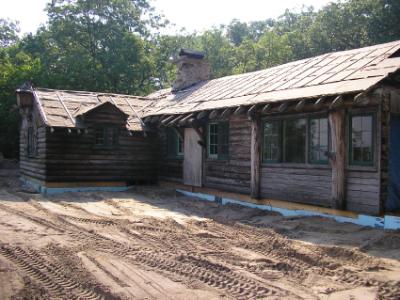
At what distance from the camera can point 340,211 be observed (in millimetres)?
9477

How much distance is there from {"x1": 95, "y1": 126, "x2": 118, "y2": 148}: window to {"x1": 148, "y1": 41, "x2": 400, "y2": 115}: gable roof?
1.89 m

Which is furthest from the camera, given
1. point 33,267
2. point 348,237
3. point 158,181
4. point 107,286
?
point 158,181

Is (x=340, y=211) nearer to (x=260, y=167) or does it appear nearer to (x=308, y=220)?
(x=308, y=220)

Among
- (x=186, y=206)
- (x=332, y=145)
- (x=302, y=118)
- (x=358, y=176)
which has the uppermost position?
(x=302, y=118)

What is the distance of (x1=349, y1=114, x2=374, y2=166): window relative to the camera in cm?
902

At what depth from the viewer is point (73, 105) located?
1686cm

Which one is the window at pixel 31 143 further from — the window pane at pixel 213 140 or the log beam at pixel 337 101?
the log beam at pixel 337 101

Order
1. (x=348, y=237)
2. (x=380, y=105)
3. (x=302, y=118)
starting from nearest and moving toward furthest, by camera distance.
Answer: (x=348, y=237) < (x=380, y=105) < (x=302, y=118)

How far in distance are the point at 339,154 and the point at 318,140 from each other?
0.98 meters

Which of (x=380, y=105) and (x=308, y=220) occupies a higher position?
(x=380, y=105)

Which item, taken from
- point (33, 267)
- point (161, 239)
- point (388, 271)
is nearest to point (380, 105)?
point (388, 271)

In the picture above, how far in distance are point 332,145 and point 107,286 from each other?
640cm

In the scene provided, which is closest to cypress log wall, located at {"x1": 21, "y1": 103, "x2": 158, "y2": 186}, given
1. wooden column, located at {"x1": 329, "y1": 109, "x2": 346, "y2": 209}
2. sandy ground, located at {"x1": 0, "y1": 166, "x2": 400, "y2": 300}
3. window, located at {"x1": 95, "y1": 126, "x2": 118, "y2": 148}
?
window, located at {"x1": 95, "y1": 126, "x2": 118, "y2": 148}

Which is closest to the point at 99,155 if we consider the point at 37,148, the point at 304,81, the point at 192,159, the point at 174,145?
the point at 37,148
